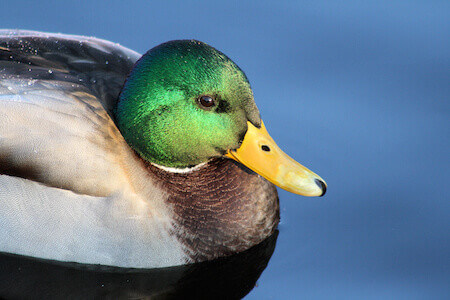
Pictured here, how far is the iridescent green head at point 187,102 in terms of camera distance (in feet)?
14.9

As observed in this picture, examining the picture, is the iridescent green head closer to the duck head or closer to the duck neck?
the duck head

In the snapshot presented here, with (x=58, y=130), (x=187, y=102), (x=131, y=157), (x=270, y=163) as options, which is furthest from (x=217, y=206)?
(x=58, y=130)

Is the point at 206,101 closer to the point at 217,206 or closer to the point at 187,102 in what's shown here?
the point at 187,102

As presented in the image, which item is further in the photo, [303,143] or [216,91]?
[303,143]

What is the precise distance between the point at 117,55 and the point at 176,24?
1.64 metres

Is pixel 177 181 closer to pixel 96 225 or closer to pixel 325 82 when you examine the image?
pixel 96 225

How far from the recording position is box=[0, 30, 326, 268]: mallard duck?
4.57 meters

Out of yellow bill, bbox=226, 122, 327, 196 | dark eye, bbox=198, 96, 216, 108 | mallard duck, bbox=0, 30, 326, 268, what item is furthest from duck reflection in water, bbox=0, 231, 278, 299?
dark eye, bbox=198, 96, 216, 108

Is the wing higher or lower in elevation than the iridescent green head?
lower

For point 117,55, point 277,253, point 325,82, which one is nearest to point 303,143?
point 325,82

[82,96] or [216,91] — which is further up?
[216,91]

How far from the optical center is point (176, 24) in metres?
6.93

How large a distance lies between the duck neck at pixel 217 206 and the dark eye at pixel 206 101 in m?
0.54

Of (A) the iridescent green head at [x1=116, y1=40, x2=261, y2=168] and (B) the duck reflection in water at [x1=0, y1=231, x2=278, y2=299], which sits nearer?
(A) the iridescent green head at [x1=116, y1=40, x2=261, y2=168]
